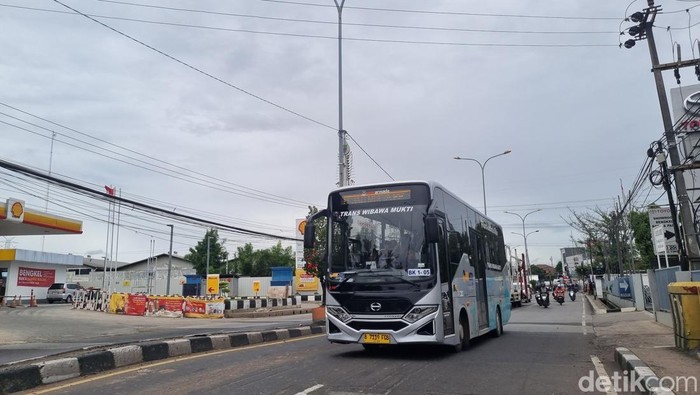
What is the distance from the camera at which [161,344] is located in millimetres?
9609

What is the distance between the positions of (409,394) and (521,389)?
1516 mm

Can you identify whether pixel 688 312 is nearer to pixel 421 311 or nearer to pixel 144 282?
pixel 421 311

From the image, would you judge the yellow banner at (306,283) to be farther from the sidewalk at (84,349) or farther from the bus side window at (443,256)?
the bus side window at (443,256)

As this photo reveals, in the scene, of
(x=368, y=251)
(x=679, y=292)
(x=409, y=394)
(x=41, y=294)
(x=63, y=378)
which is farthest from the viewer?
(x=41, y=294)

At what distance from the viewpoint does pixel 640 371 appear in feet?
22.3

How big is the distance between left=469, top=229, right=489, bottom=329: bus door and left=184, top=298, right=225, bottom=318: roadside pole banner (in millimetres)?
16063

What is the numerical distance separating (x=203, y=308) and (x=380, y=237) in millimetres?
17803

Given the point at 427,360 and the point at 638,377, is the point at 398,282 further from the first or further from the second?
the point at 638,377

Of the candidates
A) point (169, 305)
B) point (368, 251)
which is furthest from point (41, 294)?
point (368, 251)

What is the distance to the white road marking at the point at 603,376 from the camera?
21.3 feet

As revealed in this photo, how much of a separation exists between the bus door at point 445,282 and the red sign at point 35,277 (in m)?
43.1

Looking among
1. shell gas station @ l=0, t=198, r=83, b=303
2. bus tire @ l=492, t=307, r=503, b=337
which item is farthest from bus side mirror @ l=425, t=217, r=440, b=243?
shell gas station @ l=0, t=198, r=83, b=303

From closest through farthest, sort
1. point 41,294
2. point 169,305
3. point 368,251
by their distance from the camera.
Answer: point 368,251 < point 169,305 < point 41,294

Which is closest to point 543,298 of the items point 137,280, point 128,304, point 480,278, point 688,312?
point 480,278
